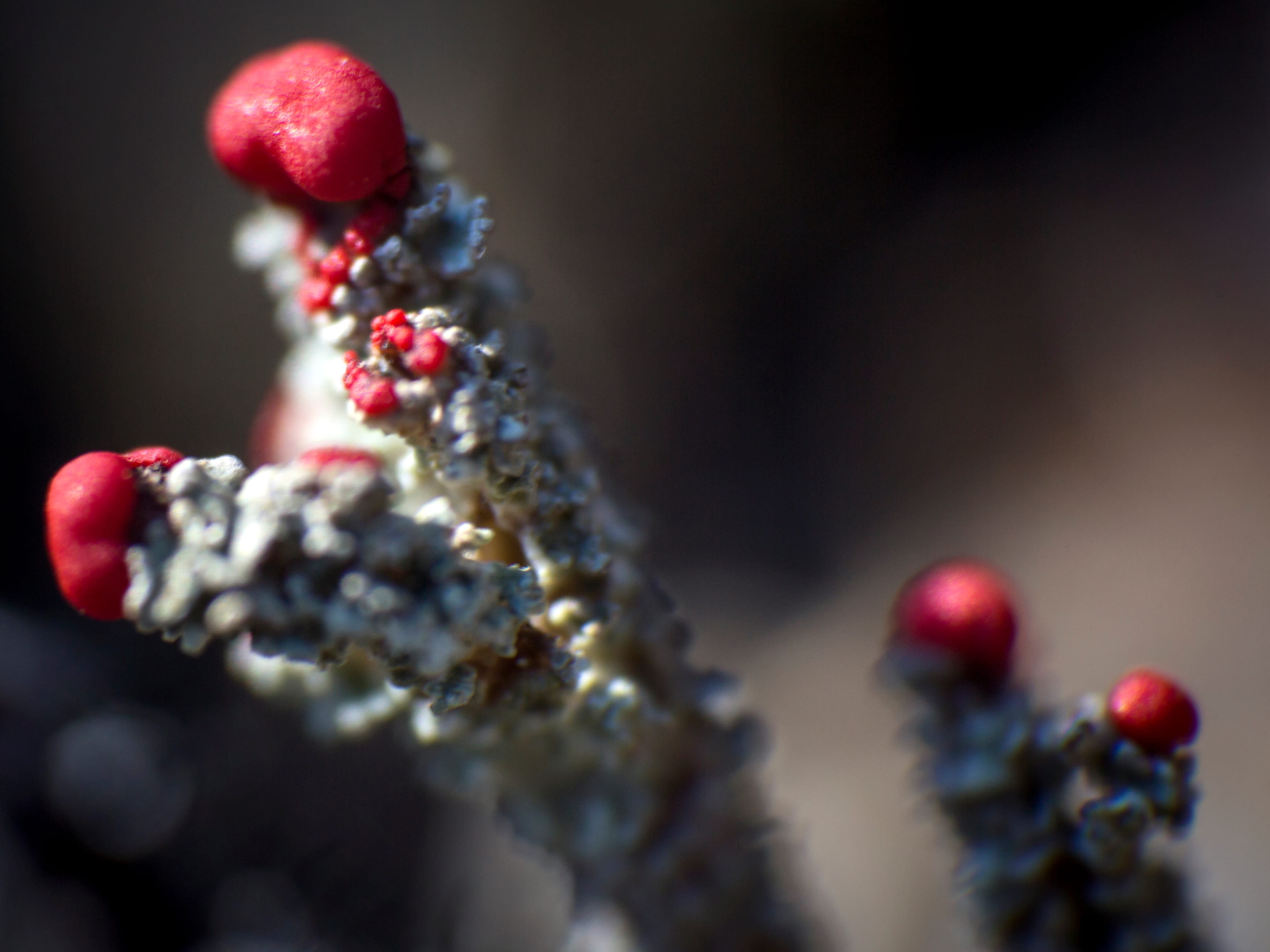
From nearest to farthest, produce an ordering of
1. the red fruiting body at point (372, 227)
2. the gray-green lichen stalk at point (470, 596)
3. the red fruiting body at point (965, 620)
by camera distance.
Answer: the gray-green lichen stalk at point (470, 596) → the red fruiting body at point (372, 227) → the red fruiting body at point (965, 620)

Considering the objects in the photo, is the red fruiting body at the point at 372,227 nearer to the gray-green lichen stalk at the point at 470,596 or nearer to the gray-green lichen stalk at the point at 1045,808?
the gray-green lichen stalk at the point at 470,596

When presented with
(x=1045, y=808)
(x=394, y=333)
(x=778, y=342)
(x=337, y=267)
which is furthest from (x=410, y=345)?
(x=778, y=342)

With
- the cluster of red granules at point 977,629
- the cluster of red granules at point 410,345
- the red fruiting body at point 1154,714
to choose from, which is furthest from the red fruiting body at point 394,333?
the red fruiting body at point 1154,714

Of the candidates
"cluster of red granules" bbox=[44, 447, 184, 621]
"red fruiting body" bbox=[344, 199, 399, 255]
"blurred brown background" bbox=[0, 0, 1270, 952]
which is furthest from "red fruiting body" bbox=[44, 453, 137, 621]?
"blurred brown background" bbox=[0, 0, 1270, 952]

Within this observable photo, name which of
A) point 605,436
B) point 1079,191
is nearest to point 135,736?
point 605,436

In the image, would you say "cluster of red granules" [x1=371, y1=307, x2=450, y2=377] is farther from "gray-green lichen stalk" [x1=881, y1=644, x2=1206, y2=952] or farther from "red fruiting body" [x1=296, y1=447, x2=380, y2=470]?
"gray-green lichen stalk" [x1=881, y1=644, x2=1206, y2=952]

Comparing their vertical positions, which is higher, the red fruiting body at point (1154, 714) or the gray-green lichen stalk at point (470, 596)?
the red fruiting body at point (1154, 714)

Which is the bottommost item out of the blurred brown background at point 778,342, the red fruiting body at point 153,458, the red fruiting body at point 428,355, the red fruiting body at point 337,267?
the red fruiting body at point 153,458

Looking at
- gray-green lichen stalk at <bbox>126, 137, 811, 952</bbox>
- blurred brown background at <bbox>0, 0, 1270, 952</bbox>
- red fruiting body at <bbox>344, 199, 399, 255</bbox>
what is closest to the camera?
gray-green lichen stalk at <bbox>126, 137, 811, 952</bbox>

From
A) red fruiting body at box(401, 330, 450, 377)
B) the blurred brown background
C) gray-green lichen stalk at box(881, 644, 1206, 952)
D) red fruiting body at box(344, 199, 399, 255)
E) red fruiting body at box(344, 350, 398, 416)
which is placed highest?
the blurred brown background
